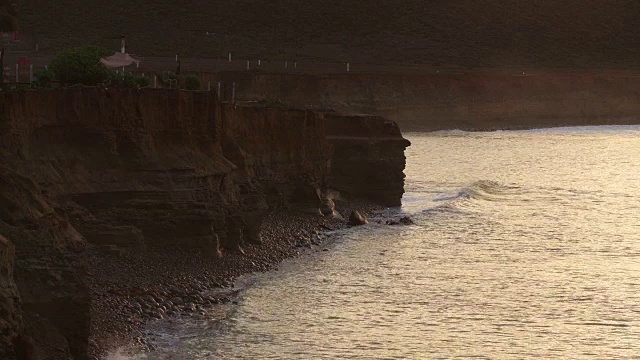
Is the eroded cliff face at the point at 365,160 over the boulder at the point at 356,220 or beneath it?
over

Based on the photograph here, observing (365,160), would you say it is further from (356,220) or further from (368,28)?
(368,28)

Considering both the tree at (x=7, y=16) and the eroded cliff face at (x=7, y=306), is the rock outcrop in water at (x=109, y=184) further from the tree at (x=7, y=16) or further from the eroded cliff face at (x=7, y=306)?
the tree at (x=7, y=16)

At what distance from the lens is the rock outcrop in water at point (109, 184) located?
71.4 ft

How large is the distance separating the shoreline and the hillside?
97.0 metres

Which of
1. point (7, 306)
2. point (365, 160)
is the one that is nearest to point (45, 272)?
point (7, 306)

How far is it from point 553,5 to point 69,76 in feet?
467

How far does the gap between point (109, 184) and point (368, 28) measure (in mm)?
130027

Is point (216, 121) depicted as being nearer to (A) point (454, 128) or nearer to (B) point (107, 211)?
(B) point (107, 211)

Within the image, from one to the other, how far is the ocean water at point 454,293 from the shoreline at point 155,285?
0.54 metres

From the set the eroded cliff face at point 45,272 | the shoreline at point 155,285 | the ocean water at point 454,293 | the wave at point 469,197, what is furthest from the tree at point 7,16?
the eroded cliff face at point 45,272

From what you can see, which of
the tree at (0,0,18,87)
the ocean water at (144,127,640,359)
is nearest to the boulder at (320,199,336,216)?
the ocean water at (144,127,640,359)

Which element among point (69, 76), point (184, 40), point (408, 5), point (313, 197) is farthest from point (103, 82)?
point (408, 5)

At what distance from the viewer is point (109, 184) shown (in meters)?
31.4

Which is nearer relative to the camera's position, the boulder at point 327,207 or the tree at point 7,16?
the tree at point 7,16
